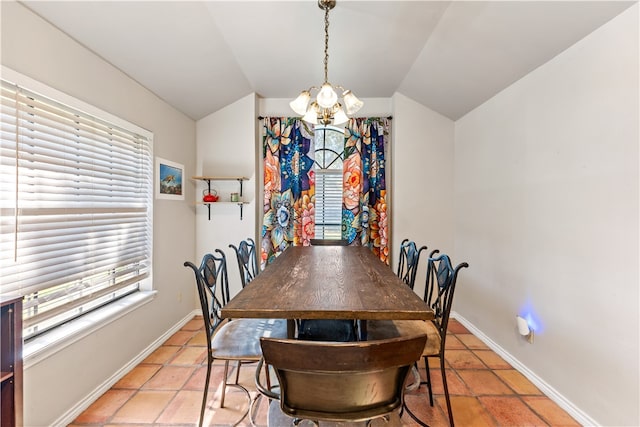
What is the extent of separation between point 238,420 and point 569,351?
215cm

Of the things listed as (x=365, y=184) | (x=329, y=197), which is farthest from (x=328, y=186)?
(x=365, y=184)

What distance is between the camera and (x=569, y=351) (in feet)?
6.15

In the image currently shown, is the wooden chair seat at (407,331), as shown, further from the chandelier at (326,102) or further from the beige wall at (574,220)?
the chandelier at (326,102)

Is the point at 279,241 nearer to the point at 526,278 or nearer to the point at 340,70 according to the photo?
the point at 340,70

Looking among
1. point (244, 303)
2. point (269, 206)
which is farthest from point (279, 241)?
point (244, 303)

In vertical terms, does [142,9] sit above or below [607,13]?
above

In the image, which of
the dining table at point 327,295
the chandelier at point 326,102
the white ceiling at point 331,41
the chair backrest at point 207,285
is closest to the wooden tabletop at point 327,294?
→ the dining table at point 327,295

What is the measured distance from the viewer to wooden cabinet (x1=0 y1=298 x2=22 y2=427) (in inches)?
47.6

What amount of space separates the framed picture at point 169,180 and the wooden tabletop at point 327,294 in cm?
148

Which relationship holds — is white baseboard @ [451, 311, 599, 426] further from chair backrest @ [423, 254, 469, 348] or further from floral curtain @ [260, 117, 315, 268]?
floral curtain @ [260, 117, 315, 268]

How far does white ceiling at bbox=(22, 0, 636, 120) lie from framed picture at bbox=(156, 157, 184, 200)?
24.8 inches

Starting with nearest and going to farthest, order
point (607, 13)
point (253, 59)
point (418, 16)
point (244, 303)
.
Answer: point (244, 303)
point (607, 13)
point (418, 16)
point (253, 59)

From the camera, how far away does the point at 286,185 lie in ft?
11.5

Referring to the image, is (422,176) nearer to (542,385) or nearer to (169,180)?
(542,385)
